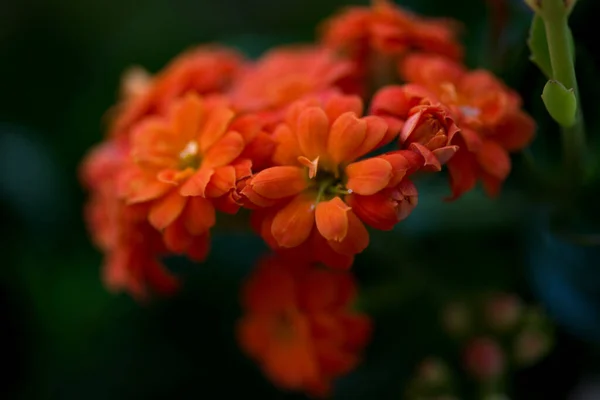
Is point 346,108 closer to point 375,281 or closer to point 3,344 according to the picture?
point 375,281

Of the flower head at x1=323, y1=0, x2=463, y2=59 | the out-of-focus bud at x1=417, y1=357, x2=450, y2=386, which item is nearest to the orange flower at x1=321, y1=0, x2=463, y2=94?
the flower head at x1=323, y1=0, x2=463, y2=59

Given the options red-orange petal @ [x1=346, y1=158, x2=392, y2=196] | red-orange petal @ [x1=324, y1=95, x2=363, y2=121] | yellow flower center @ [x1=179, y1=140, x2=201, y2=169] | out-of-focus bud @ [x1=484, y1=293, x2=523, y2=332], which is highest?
red-orange petal @ [x1=324, y1=95, x2=363, y2=121]

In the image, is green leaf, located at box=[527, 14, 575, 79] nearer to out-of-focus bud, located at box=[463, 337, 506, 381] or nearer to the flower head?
the flower head

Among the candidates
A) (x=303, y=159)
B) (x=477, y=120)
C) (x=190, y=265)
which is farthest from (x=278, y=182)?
(x=190, y=265)

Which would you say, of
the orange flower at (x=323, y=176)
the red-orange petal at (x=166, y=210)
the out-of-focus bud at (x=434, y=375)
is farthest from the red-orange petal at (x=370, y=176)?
the out-of-focus bud at (x=434, y=375)

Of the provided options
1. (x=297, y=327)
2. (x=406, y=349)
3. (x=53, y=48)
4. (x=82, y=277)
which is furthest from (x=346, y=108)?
(x=53, y=48)

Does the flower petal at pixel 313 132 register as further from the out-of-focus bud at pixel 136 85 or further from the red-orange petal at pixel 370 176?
the out-of-focus bud at pixel 136 85

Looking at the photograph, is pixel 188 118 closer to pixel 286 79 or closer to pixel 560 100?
pixel 286 79

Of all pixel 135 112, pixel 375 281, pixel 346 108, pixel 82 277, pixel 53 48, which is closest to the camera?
pixel 346 108
